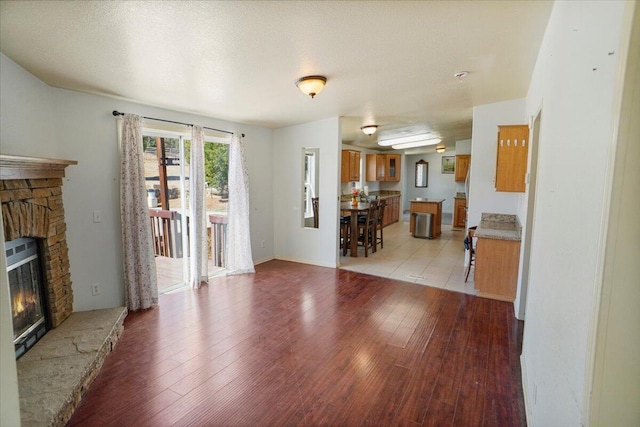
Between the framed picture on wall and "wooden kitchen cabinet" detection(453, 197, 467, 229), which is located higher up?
the framed picture on wall

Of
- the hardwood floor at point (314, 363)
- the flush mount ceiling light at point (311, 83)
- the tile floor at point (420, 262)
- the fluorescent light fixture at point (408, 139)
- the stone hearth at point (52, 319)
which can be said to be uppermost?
the fluorescent light fixture at point (408, 139)

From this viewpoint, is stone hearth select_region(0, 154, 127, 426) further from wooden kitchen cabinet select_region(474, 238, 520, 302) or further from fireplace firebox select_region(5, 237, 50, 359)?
wooden kitchen cabinet select_region(474, 238, 520, 302)

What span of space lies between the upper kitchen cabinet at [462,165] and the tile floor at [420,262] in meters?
1.78

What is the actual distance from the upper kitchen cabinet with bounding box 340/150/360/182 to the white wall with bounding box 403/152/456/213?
3.71m

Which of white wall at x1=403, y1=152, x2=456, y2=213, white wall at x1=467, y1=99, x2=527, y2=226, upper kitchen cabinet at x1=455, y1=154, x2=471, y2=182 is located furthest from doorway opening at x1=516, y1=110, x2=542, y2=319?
white wall at x1=403, y1=152, x2=456, y2=213

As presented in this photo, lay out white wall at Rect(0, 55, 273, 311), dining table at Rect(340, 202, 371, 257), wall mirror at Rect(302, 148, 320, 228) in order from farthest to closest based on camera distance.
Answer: dining table at Rect(340, 202, 371, 257)
wall mirror at Rect(302, 148, 320, 228)
white wall at Rect(0, 55, 273, 311)

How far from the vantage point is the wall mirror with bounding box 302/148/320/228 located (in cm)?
567

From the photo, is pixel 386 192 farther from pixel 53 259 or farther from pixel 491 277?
pixel 53 259

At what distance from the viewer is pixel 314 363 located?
99.9 inches

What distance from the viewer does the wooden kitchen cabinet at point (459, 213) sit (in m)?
8.70

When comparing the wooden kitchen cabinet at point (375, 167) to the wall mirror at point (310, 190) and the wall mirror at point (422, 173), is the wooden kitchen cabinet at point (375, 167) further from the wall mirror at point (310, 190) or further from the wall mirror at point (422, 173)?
the wall mirror at point (310, 190)

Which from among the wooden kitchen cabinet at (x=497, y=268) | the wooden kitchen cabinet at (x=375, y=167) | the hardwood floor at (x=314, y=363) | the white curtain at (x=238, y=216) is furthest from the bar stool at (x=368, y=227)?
the wooden kitchen cabinet at (x=375, y=167)

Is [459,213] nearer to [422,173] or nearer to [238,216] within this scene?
[422,173]

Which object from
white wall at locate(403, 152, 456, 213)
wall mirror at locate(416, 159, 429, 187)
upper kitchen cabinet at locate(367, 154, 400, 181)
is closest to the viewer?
upper kitchen cabinet at locate(367, 154, 400, 181)
